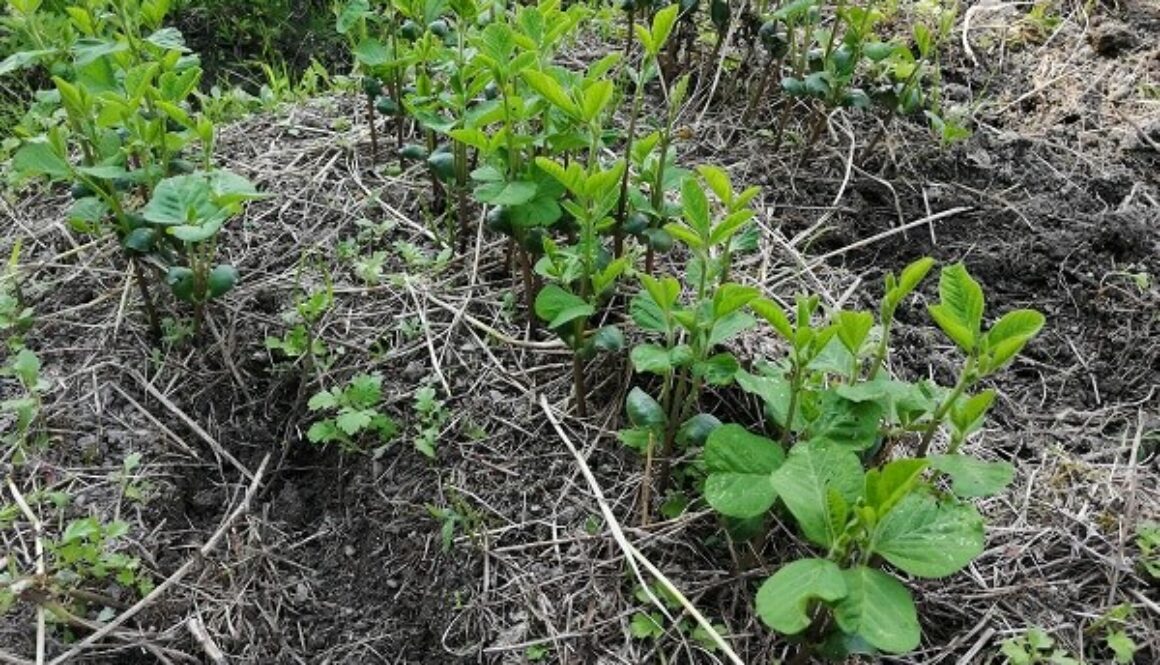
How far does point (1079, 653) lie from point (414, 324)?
4.79ft

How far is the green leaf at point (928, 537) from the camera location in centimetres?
137

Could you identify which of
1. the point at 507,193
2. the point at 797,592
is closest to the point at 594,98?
the point at 507,193

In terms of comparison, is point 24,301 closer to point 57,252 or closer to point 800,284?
point 57,252

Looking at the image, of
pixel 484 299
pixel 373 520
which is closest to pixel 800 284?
pixel 484 299

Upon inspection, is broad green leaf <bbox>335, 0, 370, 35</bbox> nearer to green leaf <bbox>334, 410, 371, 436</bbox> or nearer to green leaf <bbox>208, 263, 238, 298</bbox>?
green leaf <bbox>208, 263, 238, 298</bbox>

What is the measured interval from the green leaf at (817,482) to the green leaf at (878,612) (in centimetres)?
7

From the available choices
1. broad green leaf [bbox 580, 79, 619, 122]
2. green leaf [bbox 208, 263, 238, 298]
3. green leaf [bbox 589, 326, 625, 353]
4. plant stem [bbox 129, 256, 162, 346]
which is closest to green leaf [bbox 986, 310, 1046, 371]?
green leaf [bbox 589, 326, 625, 353]

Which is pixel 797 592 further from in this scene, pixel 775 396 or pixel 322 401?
pixel 322 401

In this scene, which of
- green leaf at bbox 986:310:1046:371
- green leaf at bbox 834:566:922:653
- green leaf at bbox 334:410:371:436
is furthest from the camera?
green leaf at bbox 334:410:371:436

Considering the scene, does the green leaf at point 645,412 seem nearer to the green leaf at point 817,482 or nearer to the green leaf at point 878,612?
the green leaf at point 817,482

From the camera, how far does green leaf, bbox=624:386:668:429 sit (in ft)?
5.65

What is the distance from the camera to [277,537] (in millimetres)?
2025

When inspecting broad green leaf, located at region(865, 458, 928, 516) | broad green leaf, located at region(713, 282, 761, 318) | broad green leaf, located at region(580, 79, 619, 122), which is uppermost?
broad green leaf, located at region(580, 79, 619, 122)

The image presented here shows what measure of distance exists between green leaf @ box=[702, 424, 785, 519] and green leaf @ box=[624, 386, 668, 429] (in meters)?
0.17
